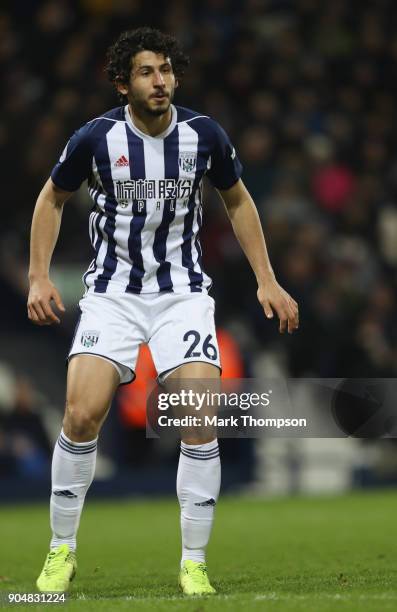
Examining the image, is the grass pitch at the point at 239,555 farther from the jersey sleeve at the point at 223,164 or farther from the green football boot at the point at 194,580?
the jersey sleeve at the point at 223,164

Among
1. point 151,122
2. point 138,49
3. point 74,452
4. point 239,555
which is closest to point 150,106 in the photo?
point 151,122

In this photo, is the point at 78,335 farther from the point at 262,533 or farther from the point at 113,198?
the point at 262,533

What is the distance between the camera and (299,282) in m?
12.2

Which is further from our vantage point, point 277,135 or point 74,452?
point 277,135

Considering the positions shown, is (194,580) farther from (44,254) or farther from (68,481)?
(44,254)

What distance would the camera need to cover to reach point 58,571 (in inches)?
200

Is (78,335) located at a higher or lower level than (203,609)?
higher

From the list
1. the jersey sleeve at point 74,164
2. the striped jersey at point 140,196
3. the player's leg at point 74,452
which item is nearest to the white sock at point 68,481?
the player's leg at point 74,452

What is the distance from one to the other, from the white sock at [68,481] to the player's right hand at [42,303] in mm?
463

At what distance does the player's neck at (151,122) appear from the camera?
17.3ft

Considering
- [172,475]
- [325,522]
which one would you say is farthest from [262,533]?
[172,475]

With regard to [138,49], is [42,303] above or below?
below

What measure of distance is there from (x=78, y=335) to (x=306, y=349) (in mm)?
6863

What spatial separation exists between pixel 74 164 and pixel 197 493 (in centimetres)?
143
